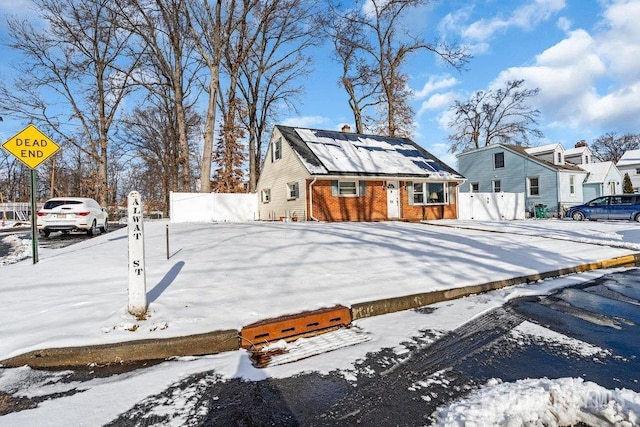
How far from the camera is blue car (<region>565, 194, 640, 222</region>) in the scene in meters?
18.8

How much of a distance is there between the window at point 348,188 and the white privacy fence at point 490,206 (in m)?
7.74

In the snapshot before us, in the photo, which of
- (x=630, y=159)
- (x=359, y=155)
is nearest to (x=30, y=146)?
(x=359, y=155)

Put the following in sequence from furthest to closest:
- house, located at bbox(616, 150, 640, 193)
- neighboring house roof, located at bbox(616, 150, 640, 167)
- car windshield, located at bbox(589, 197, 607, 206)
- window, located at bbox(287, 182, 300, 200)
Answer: neighboring house roof, located at bbox(616, 150, 640, 167), house, located at bbox(616, 150, 640, 193), car windshield, located at bbox(589, 197, 607, 206), window, located at bbox(287, 182, 300, 200)

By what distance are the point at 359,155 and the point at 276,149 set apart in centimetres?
533

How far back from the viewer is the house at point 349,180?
55.4ft

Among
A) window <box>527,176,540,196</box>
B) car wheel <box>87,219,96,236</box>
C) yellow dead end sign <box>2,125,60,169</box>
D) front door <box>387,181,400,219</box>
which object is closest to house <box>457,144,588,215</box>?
window <box>527,176,540,196</box>

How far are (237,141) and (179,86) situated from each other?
845 centimetres

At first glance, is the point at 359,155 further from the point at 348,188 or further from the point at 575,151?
the point at 575,151

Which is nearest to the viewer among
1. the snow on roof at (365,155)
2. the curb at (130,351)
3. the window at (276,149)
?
the curb at (130,351)

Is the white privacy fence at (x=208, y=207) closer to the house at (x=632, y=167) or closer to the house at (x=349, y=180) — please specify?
the house at (x=349, y=180)

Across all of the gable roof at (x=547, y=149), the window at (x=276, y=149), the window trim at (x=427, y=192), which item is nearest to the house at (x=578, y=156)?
the gable roof at (x=547, y=149)

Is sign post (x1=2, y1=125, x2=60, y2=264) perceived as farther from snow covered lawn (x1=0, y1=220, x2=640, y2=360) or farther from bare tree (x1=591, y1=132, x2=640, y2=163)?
bare tree (x1=591, y1=132, x2=640, y2=163)

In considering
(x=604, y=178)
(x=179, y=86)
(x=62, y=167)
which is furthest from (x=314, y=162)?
(x=62, y=167)

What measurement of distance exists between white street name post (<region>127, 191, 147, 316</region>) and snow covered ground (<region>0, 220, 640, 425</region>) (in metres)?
0.18
